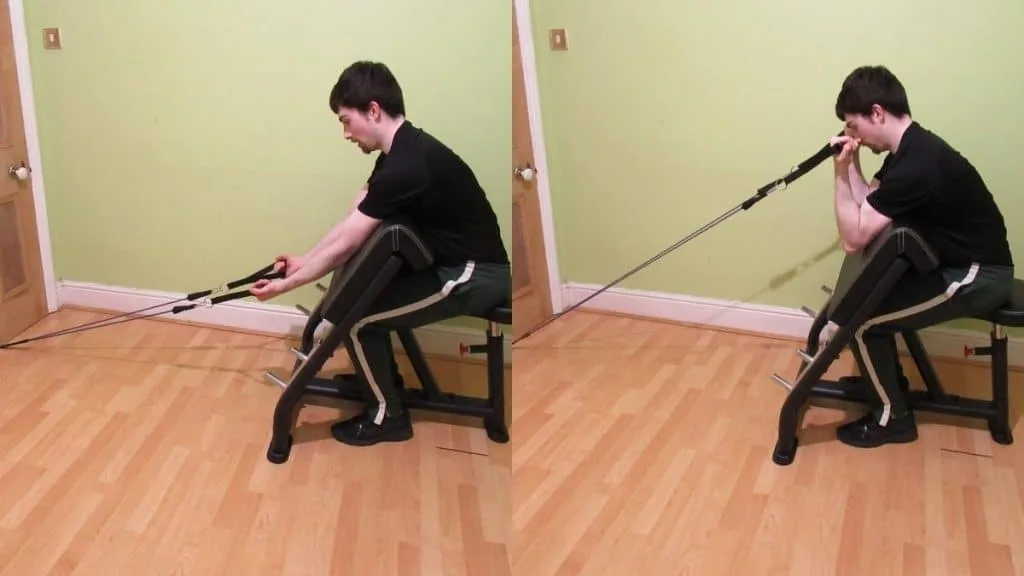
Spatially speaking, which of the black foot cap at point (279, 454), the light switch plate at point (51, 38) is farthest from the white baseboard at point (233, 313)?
the light switch plate at point (51, 38)

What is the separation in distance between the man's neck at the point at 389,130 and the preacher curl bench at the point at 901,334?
1.08 meters

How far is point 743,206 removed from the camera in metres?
2.06

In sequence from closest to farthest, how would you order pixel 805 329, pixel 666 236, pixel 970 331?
1. pixel 970 331
2. pixel 805 329
3. pixel 666 236

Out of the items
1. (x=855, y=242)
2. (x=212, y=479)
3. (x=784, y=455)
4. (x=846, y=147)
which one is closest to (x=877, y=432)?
(x=784, y=455)

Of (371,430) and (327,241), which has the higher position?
(327,241)

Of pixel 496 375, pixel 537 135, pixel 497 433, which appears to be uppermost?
pixel 537 135

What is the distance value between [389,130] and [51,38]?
119 centimetres

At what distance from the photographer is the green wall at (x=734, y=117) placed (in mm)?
1971

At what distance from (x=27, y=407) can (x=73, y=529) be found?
631 millimetres

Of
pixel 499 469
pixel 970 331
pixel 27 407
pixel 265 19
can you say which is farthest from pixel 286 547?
pixel 970 331

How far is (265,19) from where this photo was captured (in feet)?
6.41

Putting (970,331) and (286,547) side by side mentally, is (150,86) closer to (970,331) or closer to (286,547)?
(286,547)

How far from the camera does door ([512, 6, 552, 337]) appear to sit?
4.96ft

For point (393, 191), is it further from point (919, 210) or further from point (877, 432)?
point (877, 432)
